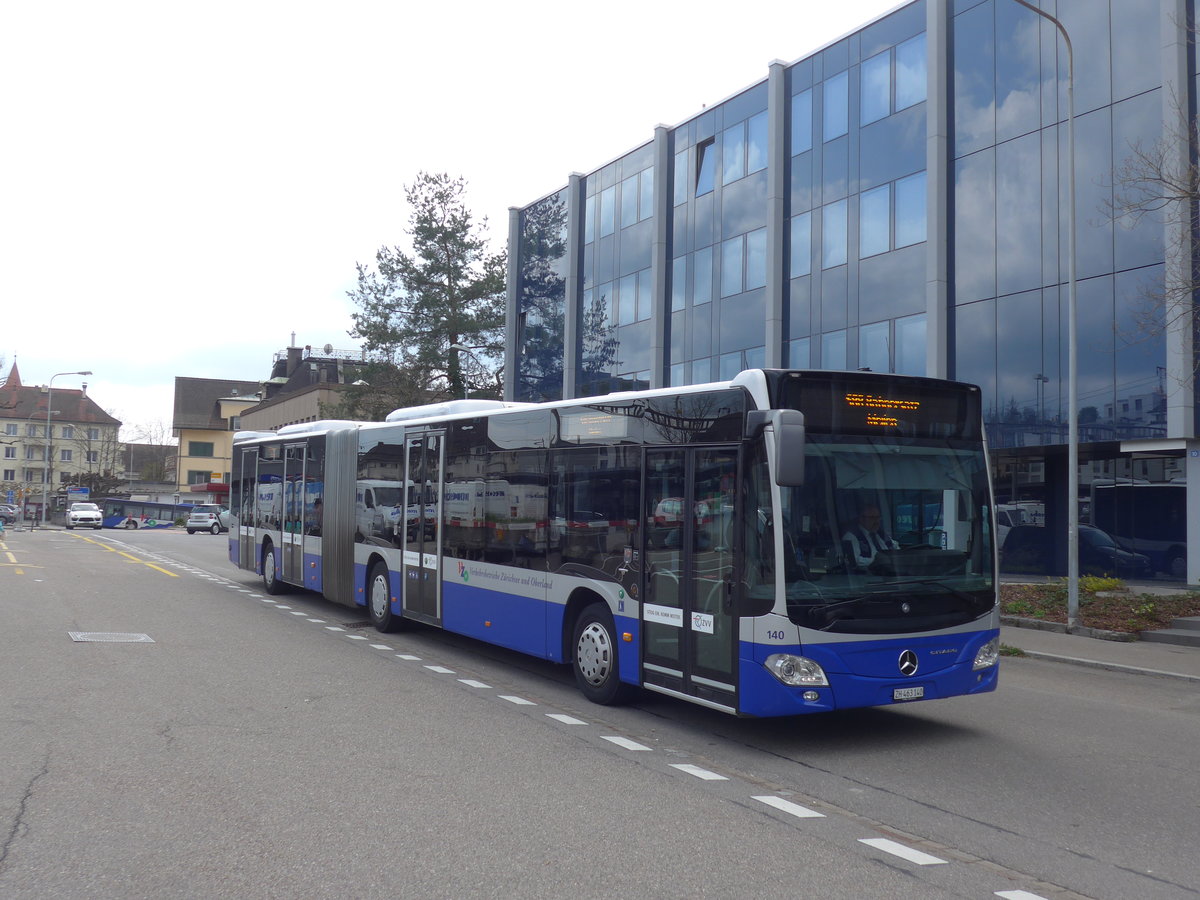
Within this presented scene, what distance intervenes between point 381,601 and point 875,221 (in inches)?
722

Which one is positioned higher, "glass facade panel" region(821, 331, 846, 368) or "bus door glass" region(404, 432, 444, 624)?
"glass facade panel" region(821, 331, 846, 368)

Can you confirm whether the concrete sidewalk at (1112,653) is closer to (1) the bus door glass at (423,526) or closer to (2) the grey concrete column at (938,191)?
(1) the bus door glass at (423,526)

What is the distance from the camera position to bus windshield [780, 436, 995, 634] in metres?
7.57

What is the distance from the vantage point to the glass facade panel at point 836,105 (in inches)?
1142

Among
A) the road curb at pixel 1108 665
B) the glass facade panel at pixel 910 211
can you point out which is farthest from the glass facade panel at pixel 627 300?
the road curb at pixel 1108 665

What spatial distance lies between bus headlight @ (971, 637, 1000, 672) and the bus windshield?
291mm

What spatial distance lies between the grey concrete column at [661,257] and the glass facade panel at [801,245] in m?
6.18

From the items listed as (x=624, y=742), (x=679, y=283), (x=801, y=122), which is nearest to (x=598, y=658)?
(x=624, y=742)

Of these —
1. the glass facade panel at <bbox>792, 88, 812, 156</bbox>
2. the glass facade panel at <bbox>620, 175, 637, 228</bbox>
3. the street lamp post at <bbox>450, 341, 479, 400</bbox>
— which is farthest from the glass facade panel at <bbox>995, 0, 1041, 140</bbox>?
the street lamp post at <bbox>450, 341, 479, 400</bbox>

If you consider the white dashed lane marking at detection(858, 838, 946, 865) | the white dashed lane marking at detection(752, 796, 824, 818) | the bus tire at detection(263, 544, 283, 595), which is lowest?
the white dashed lane marking at detection(752, 796, 824, 818)

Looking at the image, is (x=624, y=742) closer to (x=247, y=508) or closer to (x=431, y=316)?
(x=247, y=508)

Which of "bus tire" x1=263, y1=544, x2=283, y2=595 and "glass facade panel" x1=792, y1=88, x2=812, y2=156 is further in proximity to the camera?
"glass facade panel" x1=792, y1=88, x2=812, y2=156

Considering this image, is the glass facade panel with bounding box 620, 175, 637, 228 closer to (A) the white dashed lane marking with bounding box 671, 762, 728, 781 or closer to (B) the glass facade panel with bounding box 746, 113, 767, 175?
(B) the glass facade panel with bounding box 746, 113, 767, 175

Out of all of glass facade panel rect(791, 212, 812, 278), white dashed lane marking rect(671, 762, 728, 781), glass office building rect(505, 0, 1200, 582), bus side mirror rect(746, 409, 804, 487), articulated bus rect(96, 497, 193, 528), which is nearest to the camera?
white dashed lane marking rect(671, 762, 728, 781)
